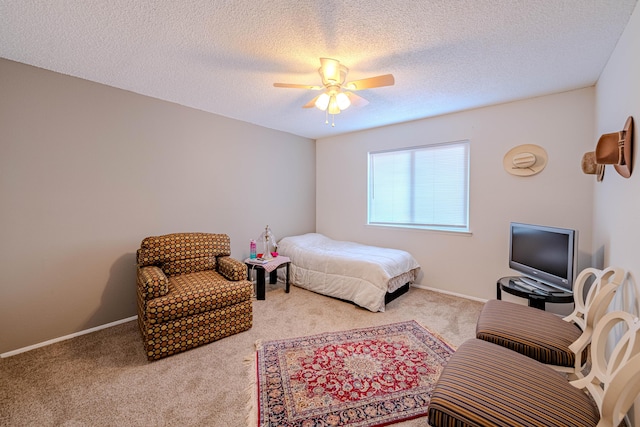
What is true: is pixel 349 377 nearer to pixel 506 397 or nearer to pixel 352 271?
pixel 506 397

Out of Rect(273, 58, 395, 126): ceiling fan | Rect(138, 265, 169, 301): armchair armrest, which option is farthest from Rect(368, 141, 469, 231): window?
Rect(138, 265, 169, 301): armchair armrest

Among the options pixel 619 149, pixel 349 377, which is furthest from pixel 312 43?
pixel 349 377

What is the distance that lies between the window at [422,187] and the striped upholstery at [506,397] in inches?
98.7

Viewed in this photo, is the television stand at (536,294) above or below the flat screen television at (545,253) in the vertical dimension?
below

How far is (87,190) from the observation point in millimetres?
2572

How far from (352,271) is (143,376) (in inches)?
87.4

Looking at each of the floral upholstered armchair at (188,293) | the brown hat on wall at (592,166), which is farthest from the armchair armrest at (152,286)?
the brown hat on wall at (592,166)

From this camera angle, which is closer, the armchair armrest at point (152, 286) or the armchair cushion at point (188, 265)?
the armchair armrest at point (152, 286)

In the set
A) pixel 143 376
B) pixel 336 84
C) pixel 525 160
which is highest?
pixel 336 84

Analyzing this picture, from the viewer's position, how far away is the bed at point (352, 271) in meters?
3.11

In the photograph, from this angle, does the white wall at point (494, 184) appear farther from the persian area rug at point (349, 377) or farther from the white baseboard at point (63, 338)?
the white baseboard at point (63, 338)

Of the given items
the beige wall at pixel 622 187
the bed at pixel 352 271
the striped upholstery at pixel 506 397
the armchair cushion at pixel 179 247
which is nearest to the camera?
the striped upholstery at pixel 506 397

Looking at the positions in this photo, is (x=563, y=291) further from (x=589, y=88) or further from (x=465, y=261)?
(x=589, y=88)

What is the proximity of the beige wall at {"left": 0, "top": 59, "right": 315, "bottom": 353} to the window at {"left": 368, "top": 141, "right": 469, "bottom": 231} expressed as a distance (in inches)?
91.3
